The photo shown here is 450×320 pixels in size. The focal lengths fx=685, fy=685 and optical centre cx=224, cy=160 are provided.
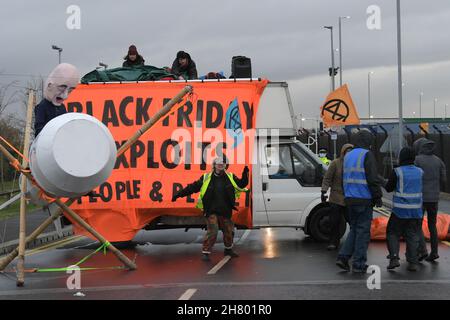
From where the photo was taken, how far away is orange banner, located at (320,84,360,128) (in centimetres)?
2419

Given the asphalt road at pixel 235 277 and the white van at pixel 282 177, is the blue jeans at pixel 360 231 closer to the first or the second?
the asphalt road at pixel 235 277

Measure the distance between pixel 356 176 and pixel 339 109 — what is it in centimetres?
1471

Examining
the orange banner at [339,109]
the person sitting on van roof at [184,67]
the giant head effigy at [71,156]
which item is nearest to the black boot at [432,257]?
the giant head effigy at [71,156]

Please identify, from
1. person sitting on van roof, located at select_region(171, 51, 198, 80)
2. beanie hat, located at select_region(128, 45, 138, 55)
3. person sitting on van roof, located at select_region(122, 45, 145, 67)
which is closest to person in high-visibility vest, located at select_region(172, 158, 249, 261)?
person sitting on van roof, located at select_region(171, 51, 198, 80)

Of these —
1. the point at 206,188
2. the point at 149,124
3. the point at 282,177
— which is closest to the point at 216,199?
the point at 206,188

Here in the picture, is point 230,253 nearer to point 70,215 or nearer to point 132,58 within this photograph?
point 70,215

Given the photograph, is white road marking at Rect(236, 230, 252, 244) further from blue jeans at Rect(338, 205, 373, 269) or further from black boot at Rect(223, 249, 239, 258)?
blue jeans at Rect(338, 205, 373, 269)

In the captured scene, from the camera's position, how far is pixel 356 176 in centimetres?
997

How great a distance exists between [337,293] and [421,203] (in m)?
2.47

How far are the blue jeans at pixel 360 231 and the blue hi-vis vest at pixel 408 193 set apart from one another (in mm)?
572

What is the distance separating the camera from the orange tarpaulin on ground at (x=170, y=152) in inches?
502
